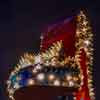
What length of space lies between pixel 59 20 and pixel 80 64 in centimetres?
239

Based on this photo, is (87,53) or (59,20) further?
(59,20)

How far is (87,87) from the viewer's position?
21.3 metres

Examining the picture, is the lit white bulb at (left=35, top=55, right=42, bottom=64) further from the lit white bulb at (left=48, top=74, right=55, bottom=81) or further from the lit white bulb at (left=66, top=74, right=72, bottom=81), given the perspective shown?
the lit white bulb at (left=66, top=74, right=72, bottom=81)

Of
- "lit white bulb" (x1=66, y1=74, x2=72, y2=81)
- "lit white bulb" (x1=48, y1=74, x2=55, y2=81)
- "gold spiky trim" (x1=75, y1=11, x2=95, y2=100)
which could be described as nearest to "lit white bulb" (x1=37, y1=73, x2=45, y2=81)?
"lit white bulb" (x1=48, y1=74, x2=55, y2=81)

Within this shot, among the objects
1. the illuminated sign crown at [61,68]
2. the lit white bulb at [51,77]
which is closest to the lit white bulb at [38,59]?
the illuminated sign crown at [61,68]

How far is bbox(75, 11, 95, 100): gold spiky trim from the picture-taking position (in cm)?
2139

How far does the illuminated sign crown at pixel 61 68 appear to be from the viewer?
21.0 metres

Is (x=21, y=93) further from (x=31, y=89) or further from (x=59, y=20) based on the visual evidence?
(x=59, y=20)

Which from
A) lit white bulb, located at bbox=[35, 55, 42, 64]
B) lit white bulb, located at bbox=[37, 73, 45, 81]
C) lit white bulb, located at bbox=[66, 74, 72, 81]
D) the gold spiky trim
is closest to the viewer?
lit white bulb, located at bbox=[37, 73, 45, 81]

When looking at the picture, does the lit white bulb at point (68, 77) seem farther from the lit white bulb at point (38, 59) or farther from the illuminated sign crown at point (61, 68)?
the lit white bulb at point (38, 59)

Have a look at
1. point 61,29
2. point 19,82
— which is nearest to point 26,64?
point 19,82

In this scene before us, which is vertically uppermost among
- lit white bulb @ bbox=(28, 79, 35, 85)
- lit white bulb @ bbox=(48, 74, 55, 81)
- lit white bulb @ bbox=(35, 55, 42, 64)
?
lit white bulb @ bbox=(35, 55, 42, 64)

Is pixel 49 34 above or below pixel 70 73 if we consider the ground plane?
above

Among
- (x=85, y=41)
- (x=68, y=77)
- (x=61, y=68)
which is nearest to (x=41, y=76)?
(x=61, y=68)
